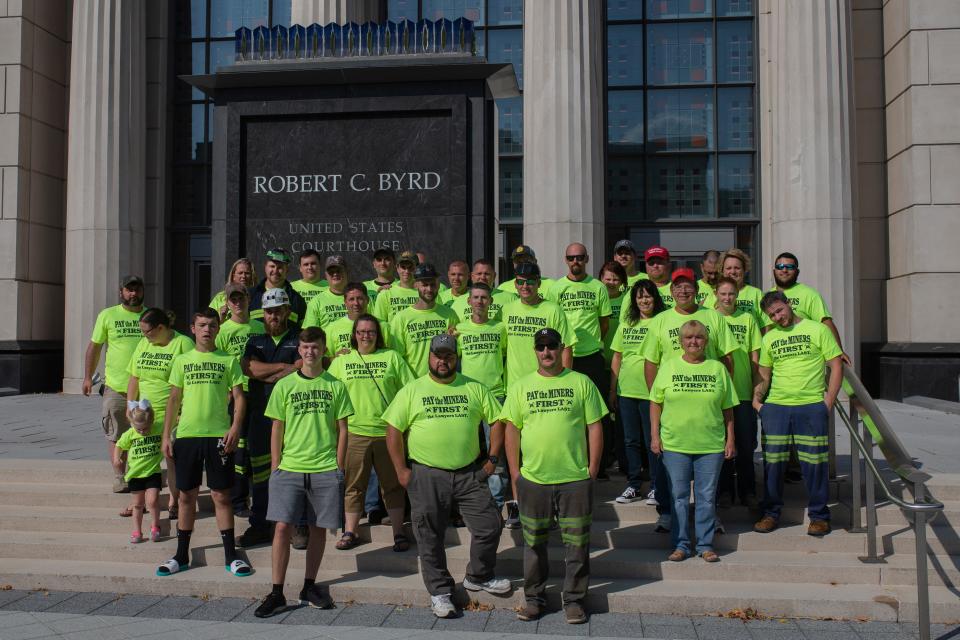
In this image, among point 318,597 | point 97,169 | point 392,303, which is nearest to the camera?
point 318,597

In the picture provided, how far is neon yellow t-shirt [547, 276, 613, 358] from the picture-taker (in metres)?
7.33

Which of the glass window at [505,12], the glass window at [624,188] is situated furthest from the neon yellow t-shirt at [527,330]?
the glass window at [505,12]

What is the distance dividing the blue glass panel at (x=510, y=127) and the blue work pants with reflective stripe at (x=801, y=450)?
1184 centimetres

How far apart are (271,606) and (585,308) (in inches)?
141

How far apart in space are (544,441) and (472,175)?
4.55 m

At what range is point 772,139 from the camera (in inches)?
650

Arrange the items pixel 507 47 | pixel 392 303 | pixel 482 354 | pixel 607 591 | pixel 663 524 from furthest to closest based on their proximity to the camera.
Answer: pixel 507 47 < pixel 392 303 < pixel 482 354 < pixel 663 524 < pixel 607 591

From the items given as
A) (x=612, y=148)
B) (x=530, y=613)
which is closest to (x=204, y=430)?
(x=530, y=613)

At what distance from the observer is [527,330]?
22.5 feet

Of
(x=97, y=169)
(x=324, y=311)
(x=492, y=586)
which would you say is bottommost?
(x=492, y=586)

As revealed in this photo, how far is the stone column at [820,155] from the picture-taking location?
1498 centimetres

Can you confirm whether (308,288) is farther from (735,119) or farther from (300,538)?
(735,119)

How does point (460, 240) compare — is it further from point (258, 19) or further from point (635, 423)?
point (258, 19)

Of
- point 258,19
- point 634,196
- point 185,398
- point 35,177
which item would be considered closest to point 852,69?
point 634,196
